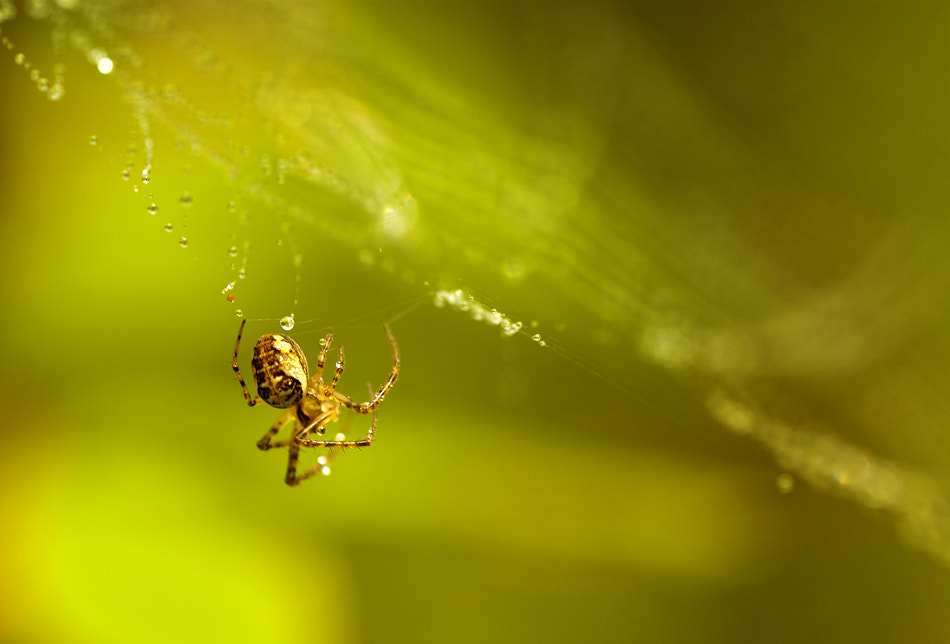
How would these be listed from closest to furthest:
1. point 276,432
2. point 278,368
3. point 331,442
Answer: point 278,368 → point 331,442 → point 276,432

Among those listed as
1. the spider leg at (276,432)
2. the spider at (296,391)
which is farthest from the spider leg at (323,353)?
the spider leg at (276,432)

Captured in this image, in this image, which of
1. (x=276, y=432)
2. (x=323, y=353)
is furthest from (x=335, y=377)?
(x=276, y=432)

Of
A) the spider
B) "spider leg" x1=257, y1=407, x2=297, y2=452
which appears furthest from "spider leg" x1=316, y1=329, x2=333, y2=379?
"spider leg" x1=257, y1=407, x2=297, y2=452

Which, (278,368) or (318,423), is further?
(318,423)

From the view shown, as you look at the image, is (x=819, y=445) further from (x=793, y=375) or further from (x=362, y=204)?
(x=362, y=204)

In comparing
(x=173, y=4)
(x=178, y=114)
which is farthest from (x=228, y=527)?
(x=173, y=4)

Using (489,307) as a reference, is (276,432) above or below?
below

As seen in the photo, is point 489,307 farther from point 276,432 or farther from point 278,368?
point 276,432
